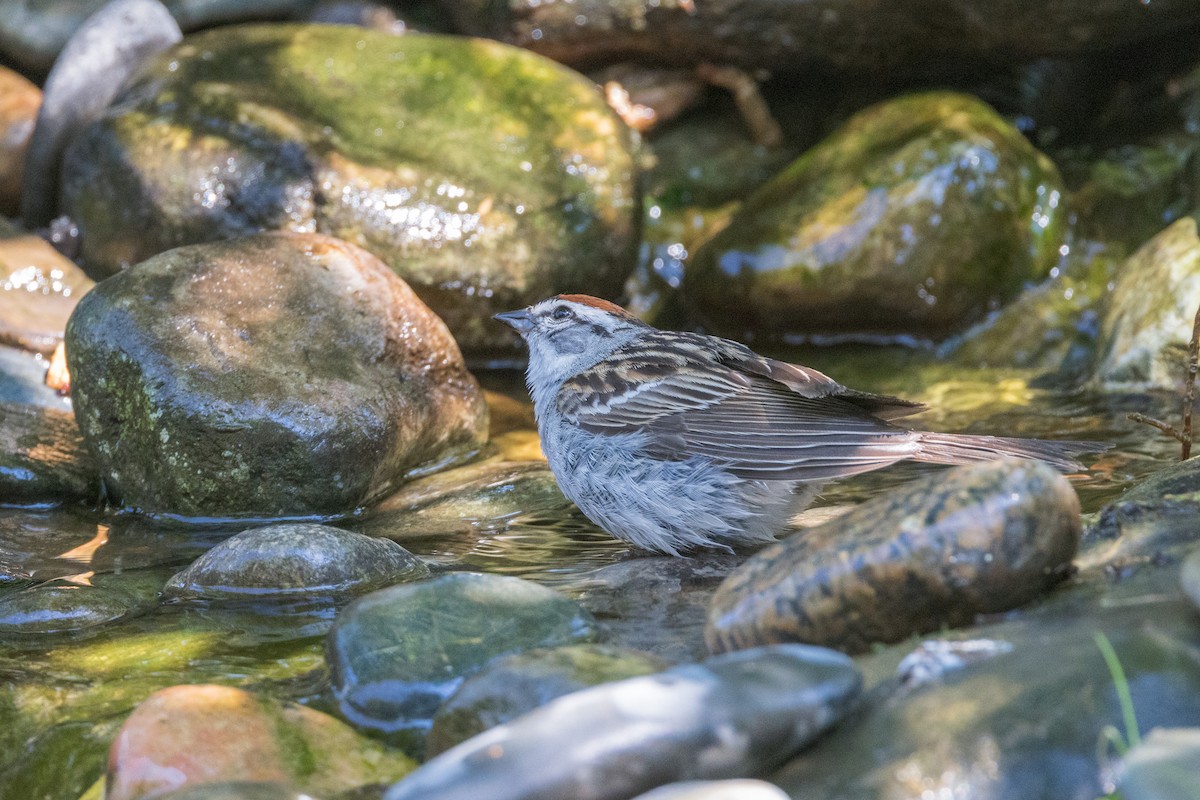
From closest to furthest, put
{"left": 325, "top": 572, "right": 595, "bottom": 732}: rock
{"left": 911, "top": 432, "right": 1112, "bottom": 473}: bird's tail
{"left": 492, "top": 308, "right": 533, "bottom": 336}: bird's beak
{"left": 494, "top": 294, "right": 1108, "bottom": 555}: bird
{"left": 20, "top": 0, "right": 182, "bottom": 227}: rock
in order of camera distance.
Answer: {"left": 325, "top": 572, "right": 595, "bottom": 732}: rock < {"left": 911, "top": 432, "right": 1112, "bottom": 473}: bird's tail < {"left": 494, "top": 294, "right": 1108, "bottom": 555}: bird < {"left": 492, "top": 308, "right": 533, "bottom": 336}: bird's beak < {"left": 20, "top": 0, "right": 182, "bottom": 227}: rock

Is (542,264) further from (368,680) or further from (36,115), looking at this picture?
(368,680)

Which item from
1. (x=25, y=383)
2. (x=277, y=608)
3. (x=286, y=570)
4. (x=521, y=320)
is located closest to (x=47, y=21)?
(x=25, y=383)

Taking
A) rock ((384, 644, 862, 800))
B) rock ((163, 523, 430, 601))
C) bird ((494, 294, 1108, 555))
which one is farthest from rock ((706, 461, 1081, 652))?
rock ((163, 523, 430, 601))

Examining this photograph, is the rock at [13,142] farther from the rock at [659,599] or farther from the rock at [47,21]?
the rock at [659,599]

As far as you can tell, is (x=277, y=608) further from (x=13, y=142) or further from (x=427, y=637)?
(x=13, y=142)

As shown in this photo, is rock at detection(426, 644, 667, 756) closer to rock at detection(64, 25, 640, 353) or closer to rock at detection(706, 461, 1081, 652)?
rock at detection(706, 461, 1081, 652)

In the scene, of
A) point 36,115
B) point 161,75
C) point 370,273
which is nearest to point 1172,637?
point 370,273
